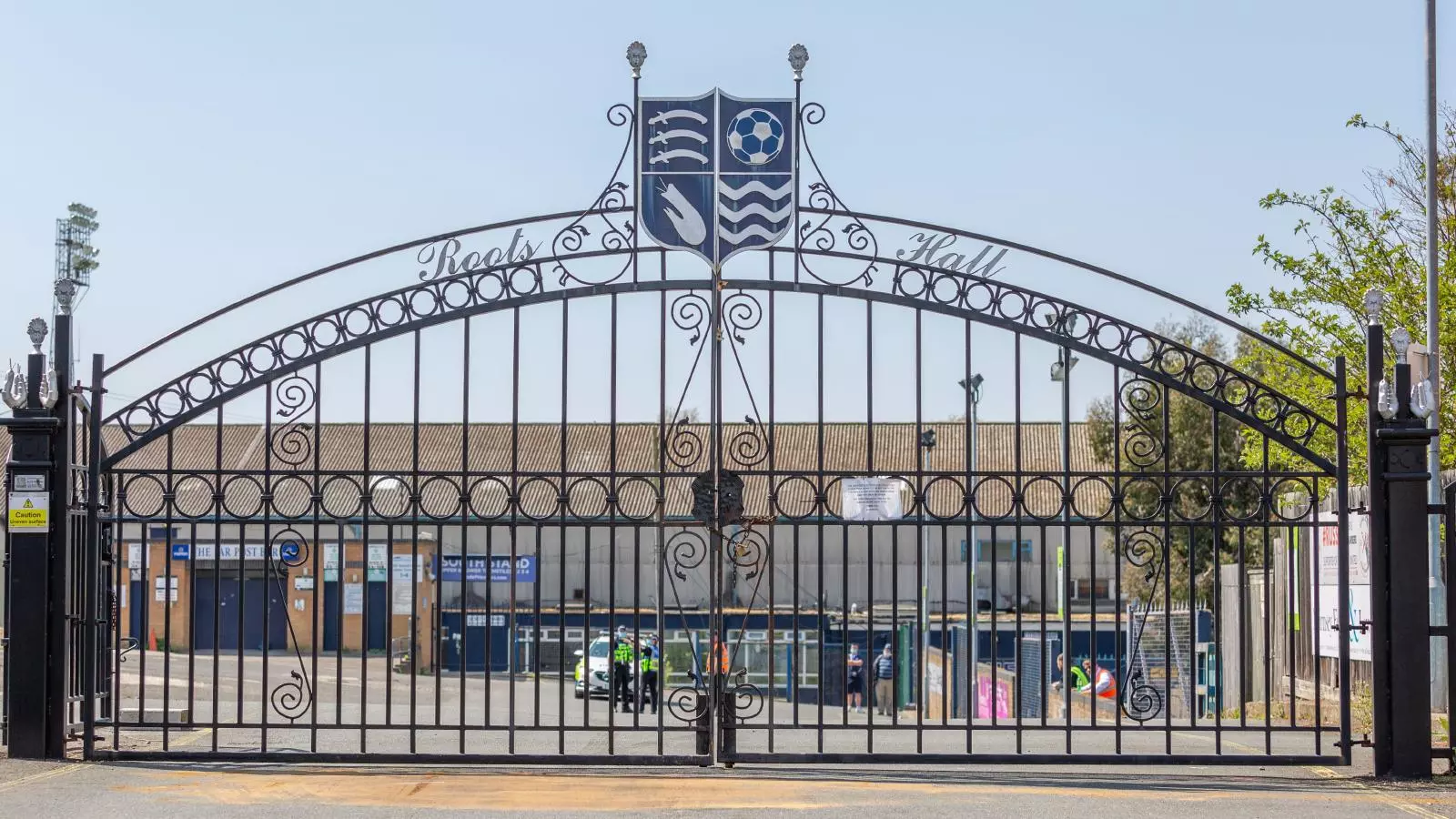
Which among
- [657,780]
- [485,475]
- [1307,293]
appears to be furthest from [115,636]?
[1307,293]

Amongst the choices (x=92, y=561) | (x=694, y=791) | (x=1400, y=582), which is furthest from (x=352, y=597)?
(x=1400, y=582)

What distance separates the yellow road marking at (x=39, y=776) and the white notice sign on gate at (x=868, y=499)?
5022 mm

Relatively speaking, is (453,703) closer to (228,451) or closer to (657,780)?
(228,451)

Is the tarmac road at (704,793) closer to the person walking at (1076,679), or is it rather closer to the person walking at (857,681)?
the person walking at (1076,679)

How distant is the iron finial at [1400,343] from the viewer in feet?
31.7

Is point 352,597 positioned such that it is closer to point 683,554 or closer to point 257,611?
point 257,611

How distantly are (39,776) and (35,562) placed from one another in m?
1.34

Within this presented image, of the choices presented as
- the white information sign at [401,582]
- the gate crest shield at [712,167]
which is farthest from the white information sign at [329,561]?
the gate crest shield at [712,167]

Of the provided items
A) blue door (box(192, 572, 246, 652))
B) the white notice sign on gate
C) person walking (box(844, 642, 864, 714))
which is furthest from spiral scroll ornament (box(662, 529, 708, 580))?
blue door (box(192, 572, 246, 652))

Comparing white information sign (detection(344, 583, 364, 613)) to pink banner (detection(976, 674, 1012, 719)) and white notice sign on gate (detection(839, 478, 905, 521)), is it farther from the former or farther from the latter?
white notice sign on gate (detection(839, 478, 905, 521))

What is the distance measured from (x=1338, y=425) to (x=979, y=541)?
24163 mm

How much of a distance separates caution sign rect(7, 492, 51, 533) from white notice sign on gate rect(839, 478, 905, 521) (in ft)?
16.4

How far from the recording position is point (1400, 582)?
9.63 metres

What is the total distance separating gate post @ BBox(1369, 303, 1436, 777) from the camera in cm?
962
